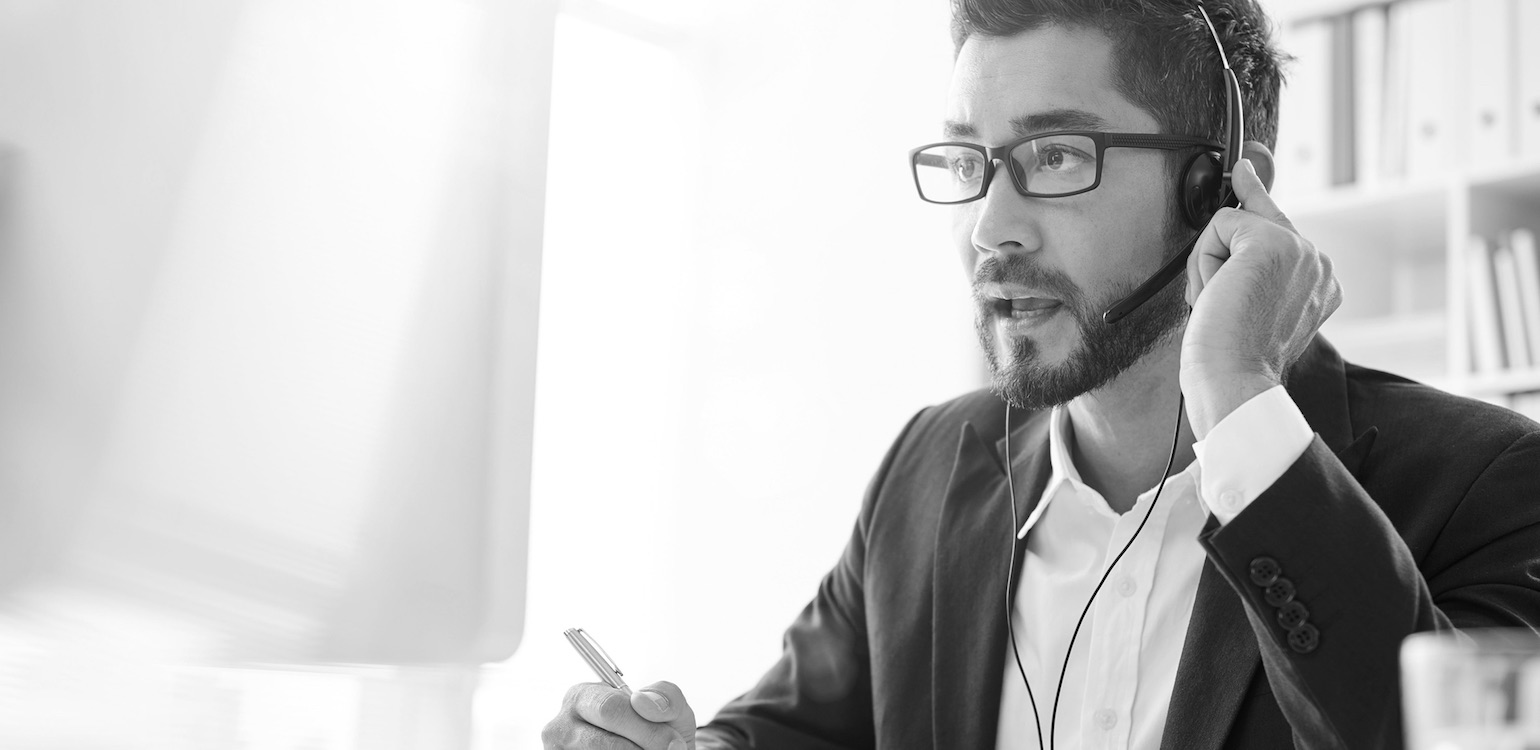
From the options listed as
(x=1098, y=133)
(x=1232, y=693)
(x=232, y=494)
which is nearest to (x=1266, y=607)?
(x=1232, y=693)

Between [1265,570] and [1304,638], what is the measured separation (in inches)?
2.1

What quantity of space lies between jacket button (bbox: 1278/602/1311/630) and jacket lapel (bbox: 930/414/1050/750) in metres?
0.44

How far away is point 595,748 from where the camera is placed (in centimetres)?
110

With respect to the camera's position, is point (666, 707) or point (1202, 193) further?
point (1202, 193)

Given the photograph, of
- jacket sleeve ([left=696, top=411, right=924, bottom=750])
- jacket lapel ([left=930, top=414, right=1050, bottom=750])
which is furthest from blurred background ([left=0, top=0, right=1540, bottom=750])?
jacket lapel ([left=930, top=414, right=1050, bottom=750])

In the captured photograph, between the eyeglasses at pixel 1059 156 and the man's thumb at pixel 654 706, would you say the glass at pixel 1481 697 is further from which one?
the eyeglasses at pixel 1059 156

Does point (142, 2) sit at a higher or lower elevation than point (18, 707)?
higher

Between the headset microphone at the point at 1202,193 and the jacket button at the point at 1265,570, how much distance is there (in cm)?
41

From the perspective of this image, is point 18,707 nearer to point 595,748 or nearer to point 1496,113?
point 595,748

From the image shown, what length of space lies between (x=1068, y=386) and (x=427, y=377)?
898 millimetres

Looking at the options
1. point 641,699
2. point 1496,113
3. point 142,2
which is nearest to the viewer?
point 641,699

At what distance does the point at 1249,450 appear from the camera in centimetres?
95

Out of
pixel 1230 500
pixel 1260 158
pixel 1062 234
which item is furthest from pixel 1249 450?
pixel 1260 158

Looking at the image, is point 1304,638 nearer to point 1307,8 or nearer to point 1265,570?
point 1265,570
